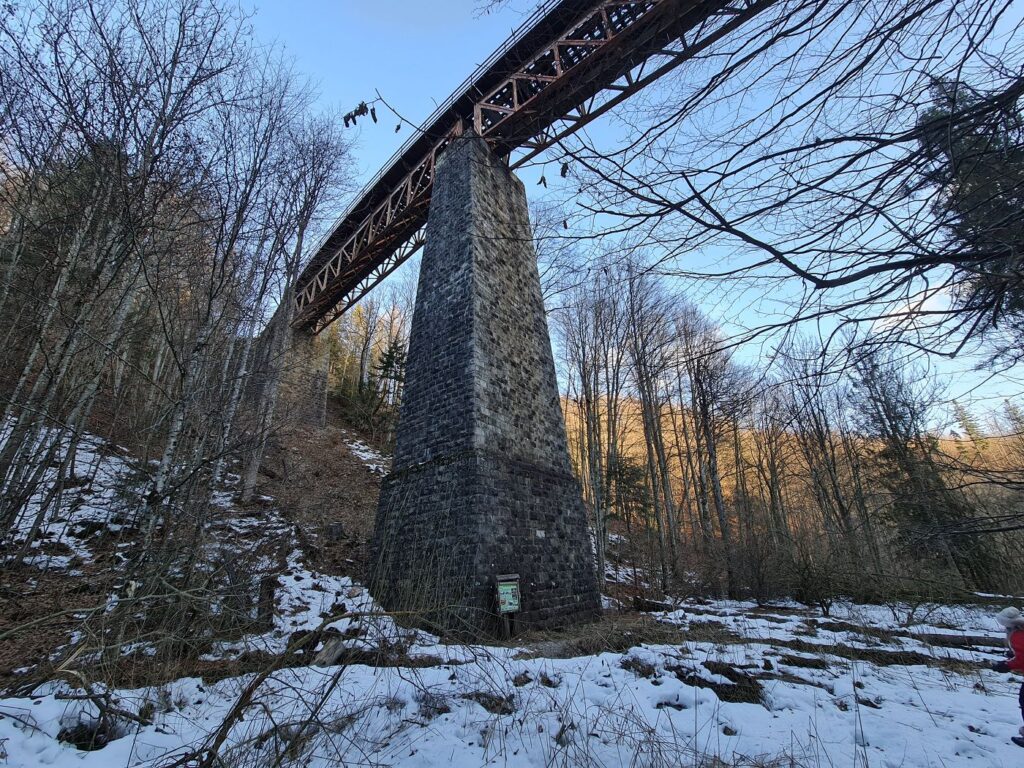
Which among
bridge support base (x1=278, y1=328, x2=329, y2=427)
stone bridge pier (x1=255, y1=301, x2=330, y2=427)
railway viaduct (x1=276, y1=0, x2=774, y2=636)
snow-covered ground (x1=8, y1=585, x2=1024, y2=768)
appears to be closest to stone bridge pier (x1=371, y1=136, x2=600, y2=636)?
railway viaduct (x1=276, y1=0, x2=774, y2=636)

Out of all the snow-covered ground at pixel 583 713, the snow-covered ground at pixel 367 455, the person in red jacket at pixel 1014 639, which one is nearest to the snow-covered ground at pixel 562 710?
the snow-covered ground at pixel 583 713

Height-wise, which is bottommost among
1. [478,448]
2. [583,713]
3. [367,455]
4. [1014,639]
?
[583,713]

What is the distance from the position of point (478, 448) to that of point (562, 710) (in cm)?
436

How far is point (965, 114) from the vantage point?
1688mm

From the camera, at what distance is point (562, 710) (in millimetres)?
2932

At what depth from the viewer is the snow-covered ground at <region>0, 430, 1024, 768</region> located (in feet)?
7.43

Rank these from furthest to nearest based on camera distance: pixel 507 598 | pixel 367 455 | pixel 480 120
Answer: pixel 367 455
pixel 480 120
pixel 507 598

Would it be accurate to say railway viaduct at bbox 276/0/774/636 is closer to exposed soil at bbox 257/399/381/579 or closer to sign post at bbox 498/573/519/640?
sign post at bbox 498/573/519/640

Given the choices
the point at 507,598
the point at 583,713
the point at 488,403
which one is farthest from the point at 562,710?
the point at 488,403

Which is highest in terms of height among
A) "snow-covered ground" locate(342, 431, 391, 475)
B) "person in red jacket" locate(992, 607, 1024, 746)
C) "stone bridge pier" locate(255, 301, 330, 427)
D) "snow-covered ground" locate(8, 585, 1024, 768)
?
"stone bridge pier" locate(255, 301, 330, 427)

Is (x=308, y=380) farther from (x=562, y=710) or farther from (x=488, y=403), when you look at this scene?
(x=562, y=710)

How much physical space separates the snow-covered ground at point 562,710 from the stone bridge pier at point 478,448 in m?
1.74

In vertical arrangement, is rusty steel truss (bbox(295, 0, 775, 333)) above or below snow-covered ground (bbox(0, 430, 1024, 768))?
above

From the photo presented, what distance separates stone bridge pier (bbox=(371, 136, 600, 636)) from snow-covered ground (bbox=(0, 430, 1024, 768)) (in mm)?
1743
